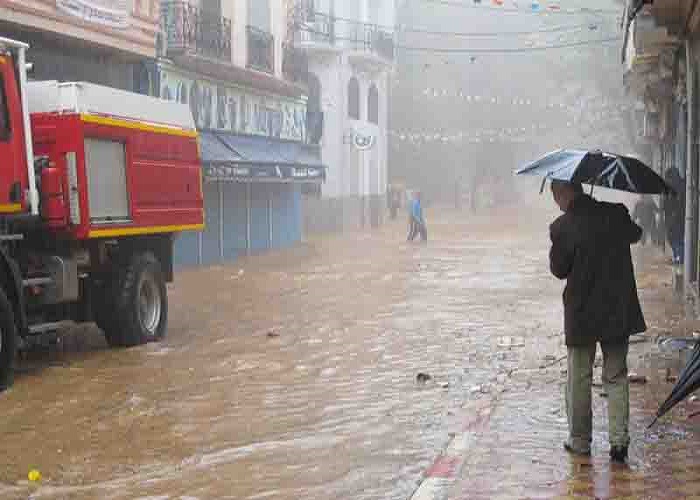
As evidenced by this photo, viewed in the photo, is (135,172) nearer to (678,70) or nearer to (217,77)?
(678,70)

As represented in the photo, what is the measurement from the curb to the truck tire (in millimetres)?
5081

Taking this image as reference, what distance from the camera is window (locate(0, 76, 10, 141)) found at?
31.7ft

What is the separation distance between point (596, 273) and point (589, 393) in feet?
2.45

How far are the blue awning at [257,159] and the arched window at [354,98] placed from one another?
31.8 feet

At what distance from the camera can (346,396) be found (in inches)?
351

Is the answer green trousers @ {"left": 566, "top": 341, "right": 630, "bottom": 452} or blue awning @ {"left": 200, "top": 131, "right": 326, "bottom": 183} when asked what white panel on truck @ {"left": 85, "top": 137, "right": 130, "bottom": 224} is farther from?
blue awning @ {"left": 200, "top": 131, "right": 326, "bottom": 183}

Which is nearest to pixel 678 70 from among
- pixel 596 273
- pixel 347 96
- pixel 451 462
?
pixel 596 273

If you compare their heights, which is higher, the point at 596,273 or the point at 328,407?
the point at 596,273

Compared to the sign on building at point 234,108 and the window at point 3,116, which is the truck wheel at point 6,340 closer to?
the window at point 3,116

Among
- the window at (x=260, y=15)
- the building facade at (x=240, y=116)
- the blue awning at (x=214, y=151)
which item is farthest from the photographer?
the window at (x=260, y=15)

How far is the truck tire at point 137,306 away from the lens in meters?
11.7

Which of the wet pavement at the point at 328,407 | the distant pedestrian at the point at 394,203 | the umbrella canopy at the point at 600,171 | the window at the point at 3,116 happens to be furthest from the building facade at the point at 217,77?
the distant pedestrian at the point at 394,203

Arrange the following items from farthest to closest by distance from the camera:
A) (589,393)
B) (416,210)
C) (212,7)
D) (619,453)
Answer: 1. (416,210)
2. (212,7)
3. (589,393)
4. (619,453)

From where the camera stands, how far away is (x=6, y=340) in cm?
920
